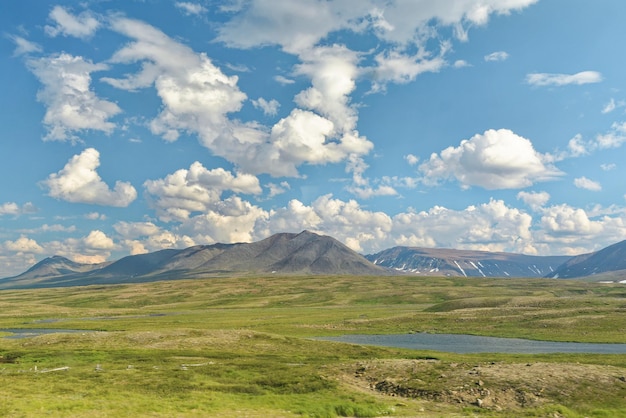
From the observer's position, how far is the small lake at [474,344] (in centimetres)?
8819

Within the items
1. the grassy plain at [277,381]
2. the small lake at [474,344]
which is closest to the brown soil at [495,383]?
the grassy plain at [277,381]

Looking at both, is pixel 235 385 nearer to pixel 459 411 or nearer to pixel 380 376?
pixel 380 376

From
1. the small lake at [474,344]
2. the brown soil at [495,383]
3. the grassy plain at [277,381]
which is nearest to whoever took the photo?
the grassy plain at [277,381]

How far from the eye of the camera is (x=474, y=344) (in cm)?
9888

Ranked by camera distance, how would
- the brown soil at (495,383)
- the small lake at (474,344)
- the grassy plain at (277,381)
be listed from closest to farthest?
the grassy plain at (277,381), the brown soil at (495,383), the small lake at (474,344)

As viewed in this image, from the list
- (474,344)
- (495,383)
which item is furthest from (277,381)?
(474,344)

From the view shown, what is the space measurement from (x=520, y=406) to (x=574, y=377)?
976 centimetres

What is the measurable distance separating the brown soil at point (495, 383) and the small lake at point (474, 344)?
38.4 metres

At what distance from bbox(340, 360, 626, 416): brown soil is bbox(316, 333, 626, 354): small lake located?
3839 centimetres

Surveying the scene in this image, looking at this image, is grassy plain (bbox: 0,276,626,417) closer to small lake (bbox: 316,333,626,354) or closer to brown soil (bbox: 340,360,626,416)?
brown soil (bbox: 340,360,626,416)

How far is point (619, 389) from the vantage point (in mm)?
43312

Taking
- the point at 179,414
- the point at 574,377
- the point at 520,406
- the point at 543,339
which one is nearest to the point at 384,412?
the point at 520,406

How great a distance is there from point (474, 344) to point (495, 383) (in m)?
58.2

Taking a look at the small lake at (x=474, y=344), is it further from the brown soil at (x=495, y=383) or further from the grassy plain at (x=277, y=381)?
the brown soil at (x=495, y=383)
